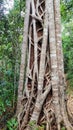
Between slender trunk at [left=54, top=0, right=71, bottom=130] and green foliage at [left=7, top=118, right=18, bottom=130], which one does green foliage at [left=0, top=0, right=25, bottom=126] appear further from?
green foliage at [left=7, top=118, right=18, bottom=130]

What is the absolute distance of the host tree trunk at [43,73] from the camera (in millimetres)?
5051

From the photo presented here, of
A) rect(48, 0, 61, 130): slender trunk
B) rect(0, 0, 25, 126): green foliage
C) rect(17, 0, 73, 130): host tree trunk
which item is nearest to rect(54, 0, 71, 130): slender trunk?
rect(17, 0, 73, 130): host tree trunk

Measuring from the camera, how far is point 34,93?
5.28m

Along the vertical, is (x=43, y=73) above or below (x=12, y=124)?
above

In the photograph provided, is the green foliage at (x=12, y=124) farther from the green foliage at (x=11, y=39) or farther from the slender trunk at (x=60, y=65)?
the green foliage at (x=11, y=39)

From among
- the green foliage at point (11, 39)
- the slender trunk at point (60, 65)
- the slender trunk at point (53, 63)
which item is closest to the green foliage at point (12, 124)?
the slender trunk at point (53, 63)

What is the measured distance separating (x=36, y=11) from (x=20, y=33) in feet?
7.14

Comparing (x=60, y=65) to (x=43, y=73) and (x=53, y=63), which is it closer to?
(x=53, y=63)

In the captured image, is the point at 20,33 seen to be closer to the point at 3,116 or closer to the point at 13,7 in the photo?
the point at 13,7

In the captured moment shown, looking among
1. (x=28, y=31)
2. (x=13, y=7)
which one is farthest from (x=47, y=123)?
(x=13, y=7)

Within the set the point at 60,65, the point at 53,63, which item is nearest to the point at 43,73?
the point at 53,63

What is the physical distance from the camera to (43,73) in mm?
5195

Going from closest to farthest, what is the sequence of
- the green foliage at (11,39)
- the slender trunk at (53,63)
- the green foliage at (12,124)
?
the green foliage at (12,124) < the slender trunk at (53,63) < the green foliage at (11,39)

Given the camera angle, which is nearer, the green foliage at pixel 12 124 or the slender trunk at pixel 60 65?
the green foliage at pixel 12 124
